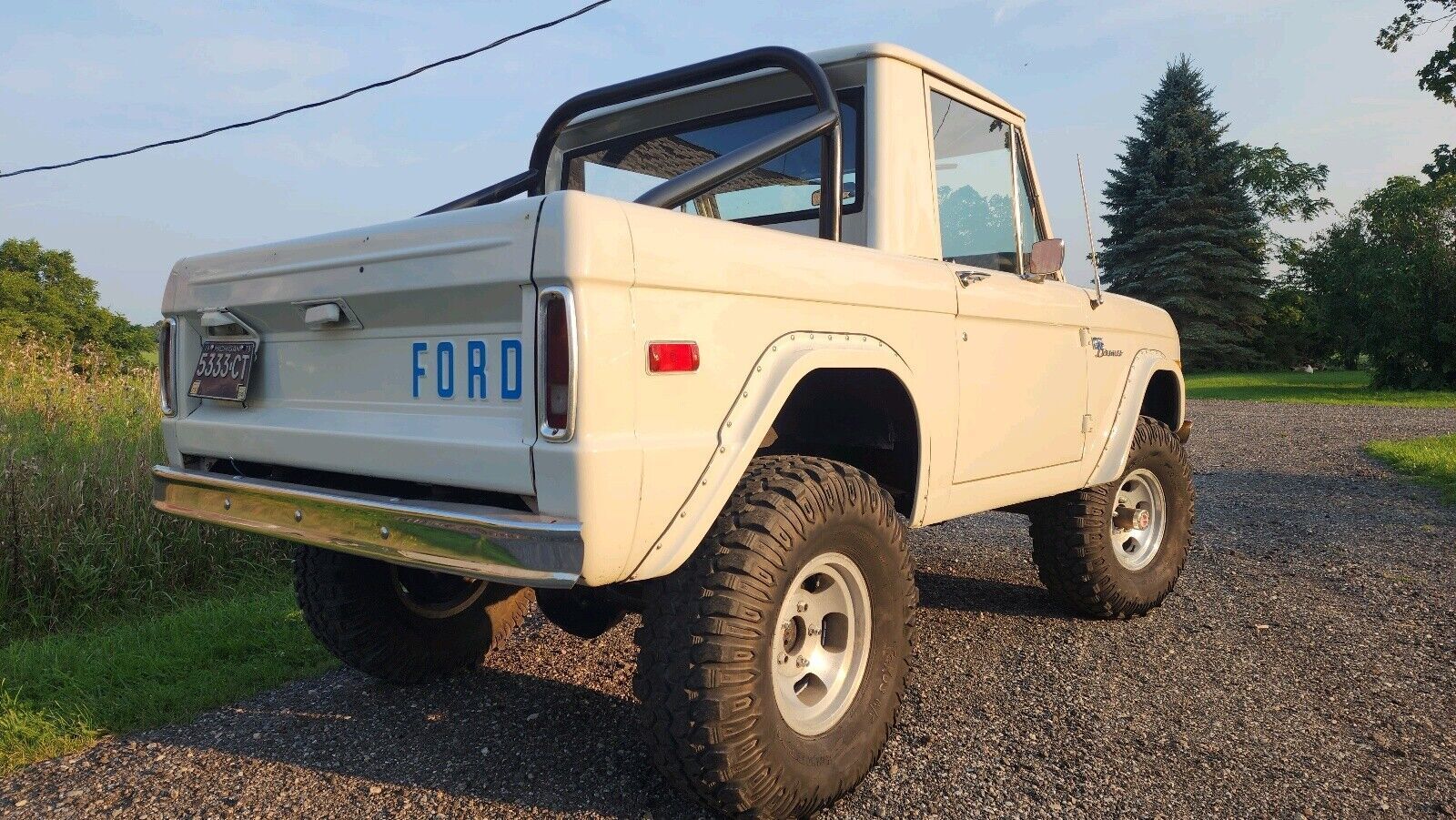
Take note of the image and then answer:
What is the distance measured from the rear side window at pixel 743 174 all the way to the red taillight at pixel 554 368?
1450 mm

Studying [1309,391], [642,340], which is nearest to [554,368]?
[642,340]

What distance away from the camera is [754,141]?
2861 millimetres

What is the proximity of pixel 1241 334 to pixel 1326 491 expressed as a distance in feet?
85.6

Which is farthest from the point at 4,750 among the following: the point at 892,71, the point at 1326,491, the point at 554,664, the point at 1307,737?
the point at 1326,491

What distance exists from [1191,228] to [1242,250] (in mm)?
2588

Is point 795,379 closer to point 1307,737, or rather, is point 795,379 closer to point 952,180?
point 952,180

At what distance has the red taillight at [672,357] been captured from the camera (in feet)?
7.00

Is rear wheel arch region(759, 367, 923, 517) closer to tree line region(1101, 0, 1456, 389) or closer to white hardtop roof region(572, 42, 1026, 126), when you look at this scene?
white hardtop roof region(572, 42, 1026, 126)

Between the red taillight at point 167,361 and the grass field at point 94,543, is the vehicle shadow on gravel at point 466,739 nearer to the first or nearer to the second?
the red taillight at point 167,361

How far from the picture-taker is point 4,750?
9.64 ft

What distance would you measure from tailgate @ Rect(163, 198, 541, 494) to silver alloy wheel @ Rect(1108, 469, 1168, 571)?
3.27m

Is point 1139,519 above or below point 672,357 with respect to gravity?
below

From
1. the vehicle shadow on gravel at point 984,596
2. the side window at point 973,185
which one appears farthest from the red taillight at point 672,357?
the vehicle shadow on gravel at point 984,596

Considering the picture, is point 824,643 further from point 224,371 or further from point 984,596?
point 984,596
